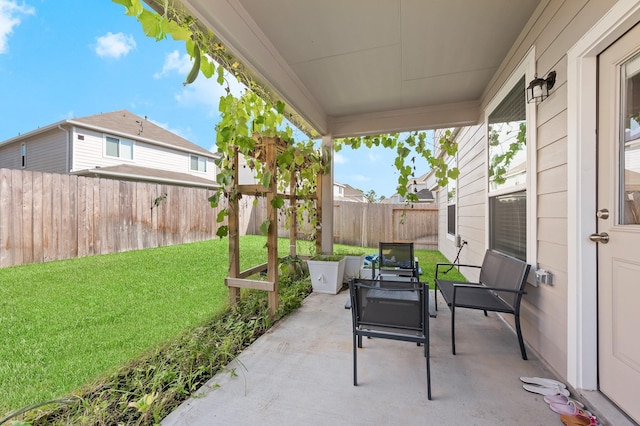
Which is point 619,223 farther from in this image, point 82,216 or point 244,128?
point 82,216

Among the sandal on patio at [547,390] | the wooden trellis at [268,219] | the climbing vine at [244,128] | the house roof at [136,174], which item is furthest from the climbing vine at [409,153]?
the house roof at [136,174]

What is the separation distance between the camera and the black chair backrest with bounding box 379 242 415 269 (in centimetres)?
358

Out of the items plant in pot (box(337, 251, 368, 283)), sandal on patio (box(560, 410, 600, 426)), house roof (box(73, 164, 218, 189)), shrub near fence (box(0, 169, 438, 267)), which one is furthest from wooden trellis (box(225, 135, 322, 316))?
house roof (box(73, 164, 218, 189))

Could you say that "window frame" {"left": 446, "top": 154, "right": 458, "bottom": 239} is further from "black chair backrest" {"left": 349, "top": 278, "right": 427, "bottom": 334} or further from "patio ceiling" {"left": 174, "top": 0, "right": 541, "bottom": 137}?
"black chair backrest" {"left": 349, "top": 278, "right": 427, "bottom": 334}

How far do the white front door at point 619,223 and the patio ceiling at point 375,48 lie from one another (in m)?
0.96

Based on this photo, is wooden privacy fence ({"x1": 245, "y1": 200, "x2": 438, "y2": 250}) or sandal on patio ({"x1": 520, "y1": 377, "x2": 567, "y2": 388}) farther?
wooden privacy fence ({"x1": 245, "y1": 200, "x2": 438, "y2": 250})

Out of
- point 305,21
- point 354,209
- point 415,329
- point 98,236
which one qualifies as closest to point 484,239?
point 415,329

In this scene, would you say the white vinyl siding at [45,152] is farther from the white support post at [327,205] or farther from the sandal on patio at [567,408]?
the sandal on patio at [567,408]

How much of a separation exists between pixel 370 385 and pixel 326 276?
2005 mm

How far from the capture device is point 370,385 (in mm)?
1674

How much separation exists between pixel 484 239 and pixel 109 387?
4.00 meters

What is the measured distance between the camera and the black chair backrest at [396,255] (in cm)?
358

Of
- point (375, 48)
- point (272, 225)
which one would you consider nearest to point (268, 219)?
point (272, 225)

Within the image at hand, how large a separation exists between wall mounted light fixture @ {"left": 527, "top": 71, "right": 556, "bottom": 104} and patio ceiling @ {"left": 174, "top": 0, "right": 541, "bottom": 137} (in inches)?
23.1
